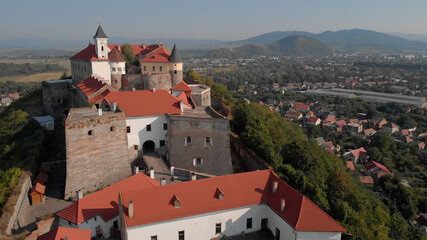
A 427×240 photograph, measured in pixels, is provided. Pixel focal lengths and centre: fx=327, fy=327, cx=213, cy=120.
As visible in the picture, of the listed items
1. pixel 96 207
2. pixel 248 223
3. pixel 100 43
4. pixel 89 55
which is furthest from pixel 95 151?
pixel 89 55

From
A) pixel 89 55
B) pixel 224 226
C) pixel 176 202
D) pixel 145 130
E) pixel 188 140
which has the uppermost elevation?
pixel 89 55

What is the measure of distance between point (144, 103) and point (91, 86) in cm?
984

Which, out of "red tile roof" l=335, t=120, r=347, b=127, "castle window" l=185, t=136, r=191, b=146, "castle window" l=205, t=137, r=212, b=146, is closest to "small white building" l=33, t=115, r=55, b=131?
"castle window" l=185, t=136, r=191, b=146

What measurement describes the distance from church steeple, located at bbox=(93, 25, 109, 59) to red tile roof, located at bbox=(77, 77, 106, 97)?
4.25 m

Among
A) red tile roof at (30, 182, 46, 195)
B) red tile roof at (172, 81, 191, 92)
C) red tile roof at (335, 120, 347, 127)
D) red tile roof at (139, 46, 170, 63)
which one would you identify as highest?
red tile roof at (139, 46, 170, 63)

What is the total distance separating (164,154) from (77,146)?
26.6ft

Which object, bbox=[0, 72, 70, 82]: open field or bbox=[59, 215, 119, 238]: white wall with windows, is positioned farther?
bbox=[0, 72, 70, 82]: open field

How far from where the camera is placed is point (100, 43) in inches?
1630

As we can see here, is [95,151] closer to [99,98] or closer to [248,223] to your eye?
[99,98]

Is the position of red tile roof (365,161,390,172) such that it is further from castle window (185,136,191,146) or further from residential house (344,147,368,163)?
castle window (185,136,191,146)

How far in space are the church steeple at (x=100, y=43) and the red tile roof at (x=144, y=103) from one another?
12.3m

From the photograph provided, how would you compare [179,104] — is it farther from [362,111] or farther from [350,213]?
[362,111]

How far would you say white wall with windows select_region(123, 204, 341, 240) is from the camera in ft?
61.7

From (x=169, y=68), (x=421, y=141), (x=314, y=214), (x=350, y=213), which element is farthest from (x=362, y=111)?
(x=314, y=214)
